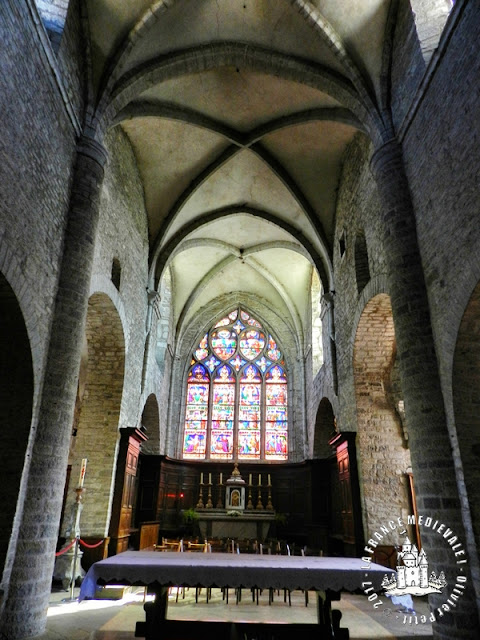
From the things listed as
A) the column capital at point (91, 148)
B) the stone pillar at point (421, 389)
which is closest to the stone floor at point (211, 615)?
the stone pillar at point (421, 389)

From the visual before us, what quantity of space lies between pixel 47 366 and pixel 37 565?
2445 mm

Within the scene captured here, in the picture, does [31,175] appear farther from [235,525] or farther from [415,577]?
[235,525]

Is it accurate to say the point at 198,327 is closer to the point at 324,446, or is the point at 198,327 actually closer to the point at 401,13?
the point at 324,446

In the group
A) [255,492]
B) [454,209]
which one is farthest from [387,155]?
[255,492]

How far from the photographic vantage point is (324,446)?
50.4 feet

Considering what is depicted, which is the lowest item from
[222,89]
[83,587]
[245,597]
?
[245,597]

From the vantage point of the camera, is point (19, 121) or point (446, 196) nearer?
point (19, 121)

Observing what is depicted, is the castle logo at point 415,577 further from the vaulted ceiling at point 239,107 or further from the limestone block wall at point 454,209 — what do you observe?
the vaulted ceiling at point 239,107

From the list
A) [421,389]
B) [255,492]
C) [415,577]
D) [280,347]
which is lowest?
[415,577]

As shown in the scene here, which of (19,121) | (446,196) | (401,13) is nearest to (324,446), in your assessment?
(446,196)

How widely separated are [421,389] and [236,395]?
12606mm

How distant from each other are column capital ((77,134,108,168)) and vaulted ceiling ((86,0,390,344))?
0.59 meters

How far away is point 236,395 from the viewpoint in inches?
733

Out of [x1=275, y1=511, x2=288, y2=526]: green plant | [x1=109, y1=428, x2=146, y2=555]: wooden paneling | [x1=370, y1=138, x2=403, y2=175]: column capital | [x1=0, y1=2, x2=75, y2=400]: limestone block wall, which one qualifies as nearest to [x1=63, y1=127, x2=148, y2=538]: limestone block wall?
[x1=109, y1=428, x2=146, y2=555]: wooden paneling
